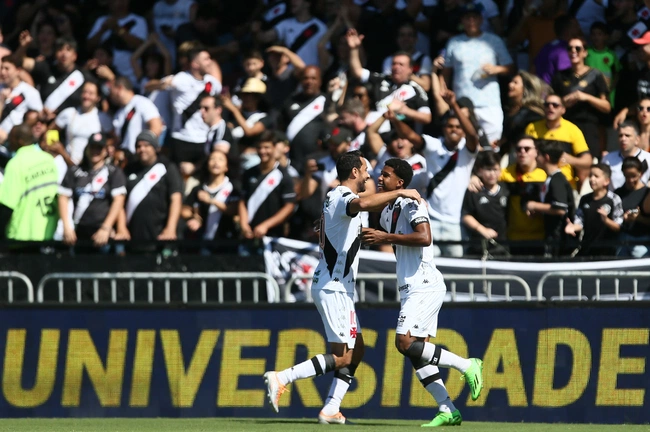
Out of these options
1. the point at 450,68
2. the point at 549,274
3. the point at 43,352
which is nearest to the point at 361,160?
the point at 549,274

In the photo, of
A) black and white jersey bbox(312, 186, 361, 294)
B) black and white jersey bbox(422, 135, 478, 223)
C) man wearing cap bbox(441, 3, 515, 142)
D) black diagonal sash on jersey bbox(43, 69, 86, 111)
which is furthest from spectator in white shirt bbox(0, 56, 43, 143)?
black and white jersey bbox(312, 186, 361, 294)

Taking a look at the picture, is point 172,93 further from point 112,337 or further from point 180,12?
point 112,337

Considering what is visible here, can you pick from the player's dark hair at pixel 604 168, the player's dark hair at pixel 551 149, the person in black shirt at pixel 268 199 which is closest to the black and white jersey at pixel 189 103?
the person in black shirt at pixel 268 199

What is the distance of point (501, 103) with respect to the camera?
14.3m

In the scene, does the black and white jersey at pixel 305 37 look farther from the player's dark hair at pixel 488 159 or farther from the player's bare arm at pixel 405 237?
the player's bare arm at pixel 405 237

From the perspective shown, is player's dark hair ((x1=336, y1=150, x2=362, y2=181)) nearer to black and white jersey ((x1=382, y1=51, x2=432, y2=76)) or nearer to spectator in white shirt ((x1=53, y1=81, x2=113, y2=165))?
black and white jersey ((x1=382, y1=51, x2=432, y2=76))

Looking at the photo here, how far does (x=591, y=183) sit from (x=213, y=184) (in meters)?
4.21

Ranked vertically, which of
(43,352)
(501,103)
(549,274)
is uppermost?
(501,103)

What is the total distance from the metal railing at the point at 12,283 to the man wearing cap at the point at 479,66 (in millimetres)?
5284

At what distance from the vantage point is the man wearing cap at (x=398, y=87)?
13.8 metres

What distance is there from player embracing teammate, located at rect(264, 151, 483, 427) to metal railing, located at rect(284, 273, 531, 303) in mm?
1622

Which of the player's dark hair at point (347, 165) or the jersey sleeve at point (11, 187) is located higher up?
the player's dark hair at point (347, 165)

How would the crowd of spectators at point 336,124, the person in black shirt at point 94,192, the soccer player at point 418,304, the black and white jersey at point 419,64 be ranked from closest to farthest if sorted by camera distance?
the soccer player at point 418,304
the crowd of spectators at point 336,124
the person in black shirt at point 94,192
the black and white jersey at point 419,64

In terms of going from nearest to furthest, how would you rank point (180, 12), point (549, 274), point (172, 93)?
point (549, 274) → point (172, 93) → point (180, 12)
